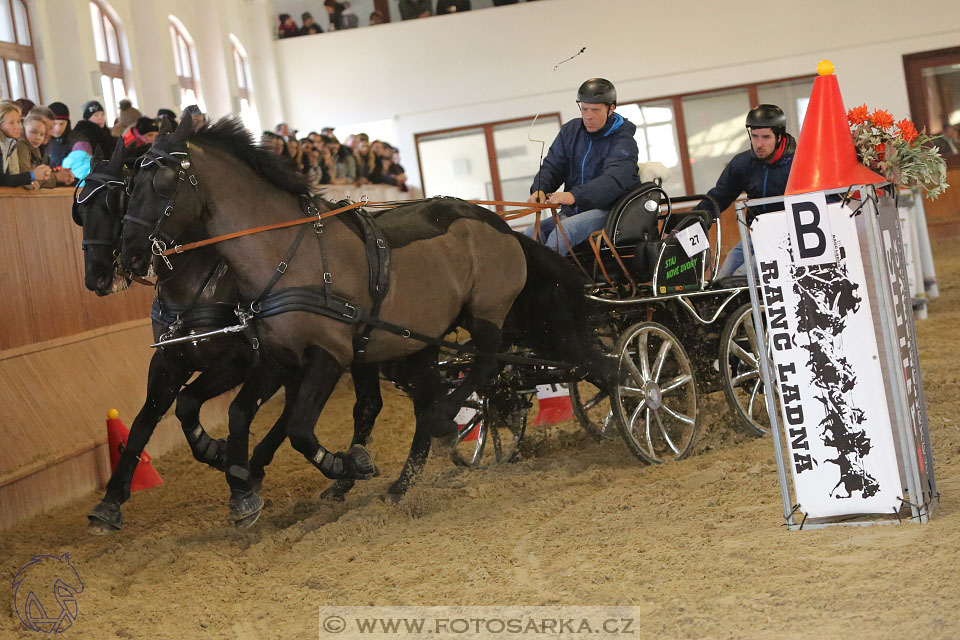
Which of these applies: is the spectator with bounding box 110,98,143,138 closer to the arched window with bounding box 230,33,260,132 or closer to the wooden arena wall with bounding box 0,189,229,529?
the wooden arena wall with bounding box 0,189,229,529

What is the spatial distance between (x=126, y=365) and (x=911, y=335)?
5.22m

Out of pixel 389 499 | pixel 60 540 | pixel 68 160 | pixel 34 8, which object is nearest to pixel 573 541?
pixel 389 499

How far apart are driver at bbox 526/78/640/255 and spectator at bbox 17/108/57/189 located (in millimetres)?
3486

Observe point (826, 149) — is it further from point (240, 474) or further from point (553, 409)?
point (553, 409)

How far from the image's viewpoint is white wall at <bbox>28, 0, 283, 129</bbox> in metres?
12.7

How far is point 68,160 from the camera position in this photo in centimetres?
821

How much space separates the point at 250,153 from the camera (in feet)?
15.1

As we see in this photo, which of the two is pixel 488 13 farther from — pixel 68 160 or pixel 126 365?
pixel 126 365

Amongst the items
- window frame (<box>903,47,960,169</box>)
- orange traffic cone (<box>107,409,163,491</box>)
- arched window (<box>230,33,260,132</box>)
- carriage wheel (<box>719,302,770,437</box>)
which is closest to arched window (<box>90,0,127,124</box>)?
arched window (<box>230,33,260,132</box>)

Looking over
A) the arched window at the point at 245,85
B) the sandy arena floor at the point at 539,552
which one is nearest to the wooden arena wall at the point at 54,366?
the sandy arena floor at the point at 539,552

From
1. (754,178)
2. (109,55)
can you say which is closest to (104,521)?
(754,178)

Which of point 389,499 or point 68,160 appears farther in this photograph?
point 68,160

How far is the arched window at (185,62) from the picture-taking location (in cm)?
1650

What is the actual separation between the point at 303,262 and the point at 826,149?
217 centimetres
